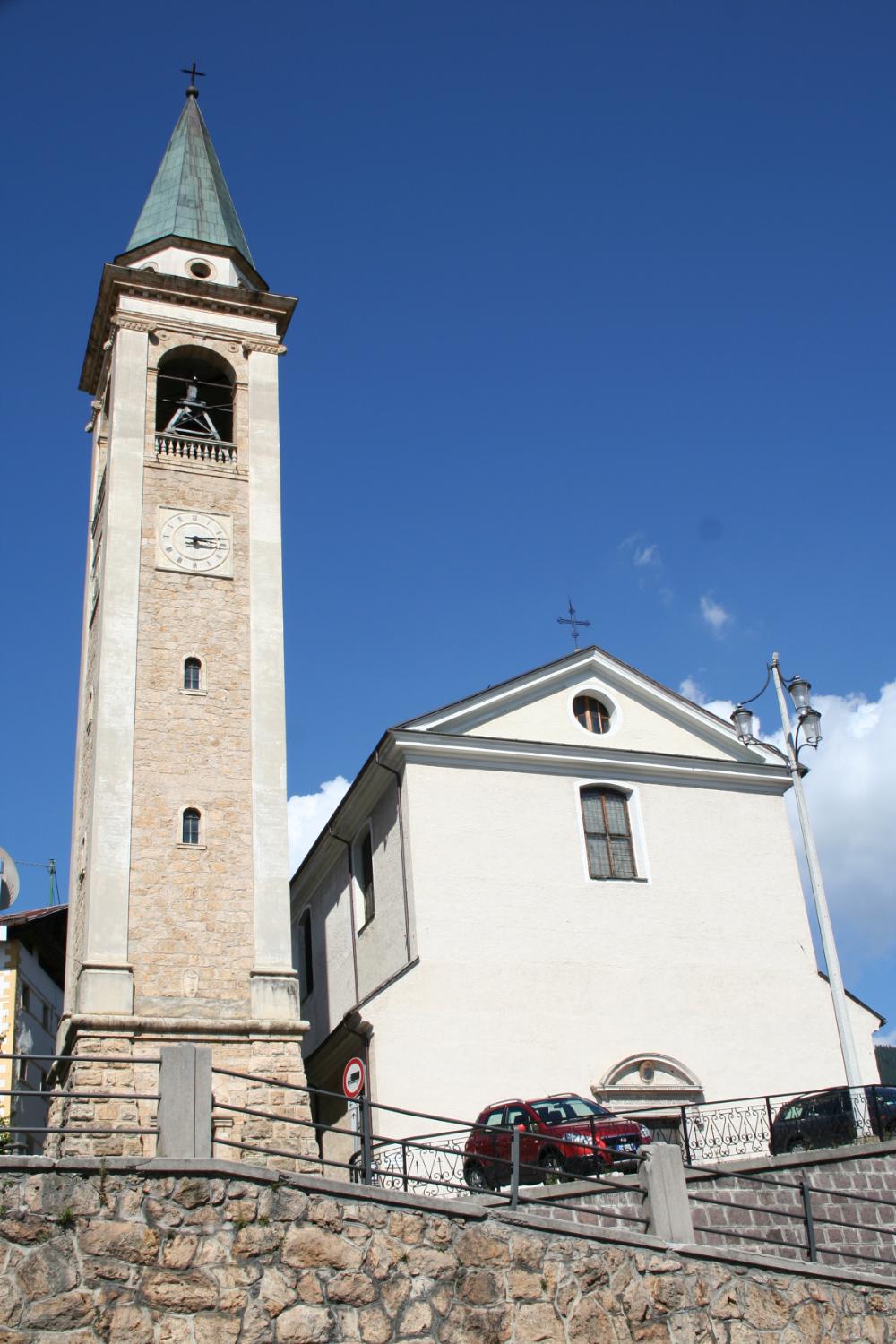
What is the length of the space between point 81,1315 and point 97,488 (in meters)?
21.3

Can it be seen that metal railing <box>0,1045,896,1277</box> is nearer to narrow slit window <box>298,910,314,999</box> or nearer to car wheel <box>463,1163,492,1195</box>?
car wheel <box>463,1163,492,1195</box>

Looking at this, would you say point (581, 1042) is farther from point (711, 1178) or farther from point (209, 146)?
point (209, 146)

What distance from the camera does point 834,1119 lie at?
2019cm

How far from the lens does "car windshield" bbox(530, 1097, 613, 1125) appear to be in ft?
60.8

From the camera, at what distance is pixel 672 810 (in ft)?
87.7

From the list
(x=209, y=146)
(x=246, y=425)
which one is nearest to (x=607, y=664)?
(x=246, y=425)

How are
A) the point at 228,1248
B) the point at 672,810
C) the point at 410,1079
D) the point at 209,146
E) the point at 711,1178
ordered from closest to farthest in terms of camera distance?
the point at 228,1248, the point at 711,1178, the point at 410,1079, the point at 672,810, the point at 209,146

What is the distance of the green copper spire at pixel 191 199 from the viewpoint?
30750 mm

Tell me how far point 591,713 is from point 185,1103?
16800 mm

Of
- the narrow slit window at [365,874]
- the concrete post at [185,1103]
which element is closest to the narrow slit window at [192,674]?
the narrow slit window at [365,874]

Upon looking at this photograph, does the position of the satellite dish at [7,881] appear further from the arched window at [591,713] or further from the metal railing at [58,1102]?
the arched window at [591,713]

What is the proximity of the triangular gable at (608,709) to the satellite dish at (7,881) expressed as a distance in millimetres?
8423

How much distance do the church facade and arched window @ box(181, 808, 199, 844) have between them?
383 cm

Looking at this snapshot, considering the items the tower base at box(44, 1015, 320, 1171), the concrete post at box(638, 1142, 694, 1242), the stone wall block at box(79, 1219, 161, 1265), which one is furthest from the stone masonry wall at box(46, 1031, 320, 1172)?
the stone wall block at box(79, 1219, 161, 1265)
